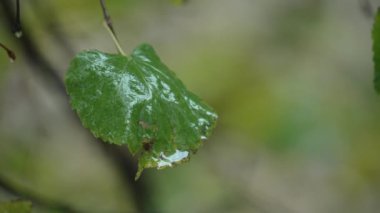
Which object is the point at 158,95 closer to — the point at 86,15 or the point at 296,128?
the point at 86,15

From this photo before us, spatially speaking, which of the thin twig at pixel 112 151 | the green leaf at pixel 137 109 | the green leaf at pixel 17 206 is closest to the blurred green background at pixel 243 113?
the thin twig at pixel 112 151

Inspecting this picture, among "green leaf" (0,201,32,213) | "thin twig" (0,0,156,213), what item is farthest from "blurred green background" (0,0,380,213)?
"green leaf" (0,201,32,213)

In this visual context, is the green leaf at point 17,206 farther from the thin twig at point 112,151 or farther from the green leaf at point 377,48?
the thin twig at point 112,151

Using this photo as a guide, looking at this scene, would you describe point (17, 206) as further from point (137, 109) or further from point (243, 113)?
point (243, 113)

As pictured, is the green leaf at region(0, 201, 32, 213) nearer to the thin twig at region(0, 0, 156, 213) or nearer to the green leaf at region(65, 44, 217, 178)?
the green leaf at region(65, 44, 217, 178)

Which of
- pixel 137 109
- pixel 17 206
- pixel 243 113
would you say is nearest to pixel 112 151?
pixel 243 113

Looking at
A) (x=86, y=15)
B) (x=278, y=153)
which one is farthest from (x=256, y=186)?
(x=86, y=15)
